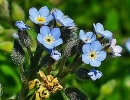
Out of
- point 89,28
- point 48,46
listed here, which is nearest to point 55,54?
point 48,46

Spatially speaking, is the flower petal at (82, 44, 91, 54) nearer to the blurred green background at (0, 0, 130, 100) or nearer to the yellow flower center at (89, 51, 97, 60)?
the yellow flower center at (89, 51, 97, 60)

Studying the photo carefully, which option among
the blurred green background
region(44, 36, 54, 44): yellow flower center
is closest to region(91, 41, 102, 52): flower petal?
region(44, 36, 54, 44): yellow flower center

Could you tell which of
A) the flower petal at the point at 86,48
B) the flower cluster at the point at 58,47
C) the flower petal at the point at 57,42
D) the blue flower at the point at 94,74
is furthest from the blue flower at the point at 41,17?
the blue flower at the point at 94,74

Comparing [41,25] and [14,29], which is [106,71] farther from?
[41,25]

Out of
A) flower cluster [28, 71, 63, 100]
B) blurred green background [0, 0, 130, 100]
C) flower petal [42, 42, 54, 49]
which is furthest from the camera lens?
blurred green background [0, 0, 130, 100]

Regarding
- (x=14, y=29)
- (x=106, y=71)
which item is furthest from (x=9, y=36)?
(x=106, y=71)

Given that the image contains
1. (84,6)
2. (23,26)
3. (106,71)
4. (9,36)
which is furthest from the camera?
(84,6)

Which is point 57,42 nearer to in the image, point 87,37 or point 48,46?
point 48,46
